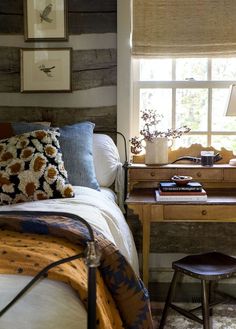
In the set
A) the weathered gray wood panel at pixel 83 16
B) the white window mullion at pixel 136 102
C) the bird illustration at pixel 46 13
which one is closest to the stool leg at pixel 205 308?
the white window mullion at pixel 136 102

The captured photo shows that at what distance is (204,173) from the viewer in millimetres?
2633

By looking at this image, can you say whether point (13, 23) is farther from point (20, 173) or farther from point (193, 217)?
point (193, 217)

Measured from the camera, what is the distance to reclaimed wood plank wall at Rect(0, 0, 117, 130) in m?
2.80

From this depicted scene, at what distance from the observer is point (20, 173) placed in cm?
207

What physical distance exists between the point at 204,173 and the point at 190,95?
23.6 inches

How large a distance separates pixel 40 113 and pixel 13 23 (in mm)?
631

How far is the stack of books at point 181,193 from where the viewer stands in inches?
92.2

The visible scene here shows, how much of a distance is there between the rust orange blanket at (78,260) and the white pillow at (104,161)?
112 cm

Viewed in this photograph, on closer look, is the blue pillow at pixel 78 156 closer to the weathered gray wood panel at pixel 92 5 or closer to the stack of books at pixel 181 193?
the stack of books at pixel 181 193

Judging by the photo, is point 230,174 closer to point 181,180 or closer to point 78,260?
point 181,180

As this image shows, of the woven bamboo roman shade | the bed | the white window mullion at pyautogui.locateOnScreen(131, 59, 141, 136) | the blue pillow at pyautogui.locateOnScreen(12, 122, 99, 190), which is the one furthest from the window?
the bed

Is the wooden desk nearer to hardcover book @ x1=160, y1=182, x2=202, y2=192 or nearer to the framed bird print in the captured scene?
hardcover book @ x1=160, y1=182, x2=202, y2=192

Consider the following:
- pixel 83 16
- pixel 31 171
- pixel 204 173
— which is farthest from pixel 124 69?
pixel 31 171

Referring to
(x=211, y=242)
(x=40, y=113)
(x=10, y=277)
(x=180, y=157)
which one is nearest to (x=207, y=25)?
(x=180, y=157)
